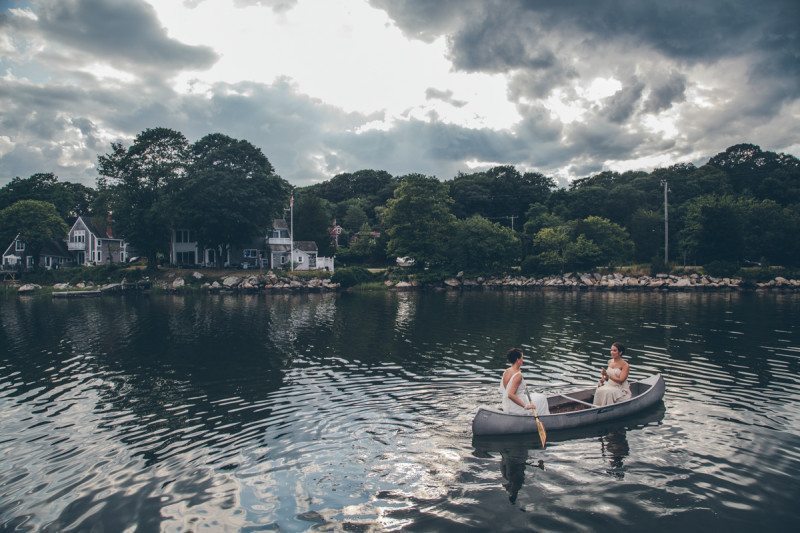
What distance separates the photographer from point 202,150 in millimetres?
83062

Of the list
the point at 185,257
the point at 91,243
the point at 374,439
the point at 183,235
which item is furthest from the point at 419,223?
the point at 374,439

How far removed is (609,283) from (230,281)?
199 ft

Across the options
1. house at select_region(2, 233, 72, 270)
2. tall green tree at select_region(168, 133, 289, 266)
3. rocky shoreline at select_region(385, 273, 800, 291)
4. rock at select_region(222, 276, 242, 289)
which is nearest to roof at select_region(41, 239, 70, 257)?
house at select_region(2, 233, 72, 270)

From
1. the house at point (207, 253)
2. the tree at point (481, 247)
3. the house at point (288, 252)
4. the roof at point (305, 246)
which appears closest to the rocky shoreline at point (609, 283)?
the tree at point (481, 247)

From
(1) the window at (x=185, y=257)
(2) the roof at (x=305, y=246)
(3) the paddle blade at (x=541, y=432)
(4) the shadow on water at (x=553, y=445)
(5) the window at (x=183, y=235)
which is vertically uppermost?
(5) the window at (x=183, y=235)

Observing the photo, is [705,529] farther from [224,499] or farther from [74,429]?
[74,429]

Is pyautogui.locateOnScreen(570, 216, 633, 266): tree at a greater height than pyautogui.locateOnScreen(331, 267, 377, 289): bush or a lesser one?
greater

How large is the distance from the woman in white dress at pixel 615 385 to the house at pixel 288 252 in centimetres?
7541

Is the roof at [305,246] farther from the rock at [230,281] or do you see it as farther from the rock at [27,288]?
the rock at [27,288]

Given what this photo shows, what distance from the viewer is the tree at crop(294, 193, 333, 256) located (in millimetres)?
99000

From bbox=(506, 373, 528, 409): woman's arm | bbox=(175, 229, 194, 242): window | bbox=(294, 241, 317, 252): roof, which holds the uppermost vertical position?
bbox=(175, 229, 194, 242): window

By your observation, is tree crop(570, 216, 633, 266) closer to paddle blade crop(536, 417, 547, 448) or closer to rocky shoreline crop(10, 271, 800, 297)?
rocky shoreline crop(10, 271, 800, 297)

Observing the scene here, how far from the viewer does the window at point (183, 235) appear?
9244 cm

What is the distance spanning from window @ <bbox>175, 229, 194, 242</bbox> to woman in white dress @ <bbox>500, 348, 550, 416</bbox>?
296 feet
